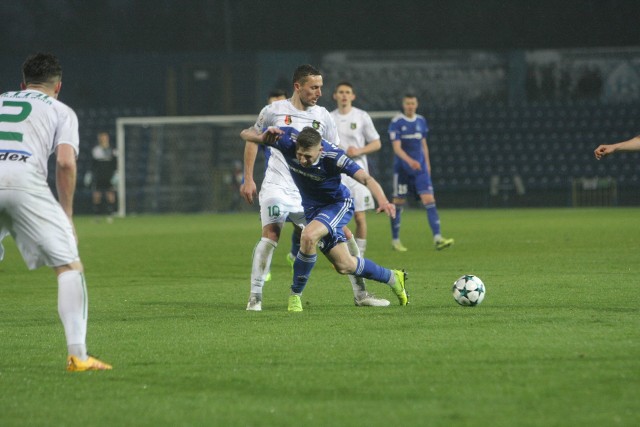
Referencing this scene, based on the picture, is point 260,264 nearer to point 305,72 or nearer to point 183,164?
point 305,72

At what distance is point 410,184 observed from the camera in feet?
54.5

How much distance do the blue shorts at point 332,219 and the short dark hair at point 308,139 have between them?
68 centimetres

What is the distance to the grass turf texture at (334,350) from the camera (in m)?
4.63

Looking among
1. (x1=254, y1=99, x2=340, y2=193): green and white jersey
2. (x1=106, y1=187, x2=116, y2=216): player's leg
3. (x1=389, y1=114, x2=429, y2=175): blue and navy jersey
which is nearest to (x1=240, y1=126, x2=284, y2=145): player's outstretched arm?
(x1=254, y1=99, x2=340, y2=193): green and white jersey

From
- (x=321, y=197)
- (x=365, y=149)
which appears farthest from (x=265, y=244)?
(x=365, y=149)

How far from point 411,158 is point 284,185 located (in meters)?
7.31

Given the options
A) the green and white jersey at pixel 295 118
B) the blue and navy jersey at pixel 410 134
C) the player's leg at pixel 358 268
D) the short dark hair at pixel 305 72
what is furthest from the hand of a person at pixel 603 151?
the blue and navy jersey at pixel 410 134

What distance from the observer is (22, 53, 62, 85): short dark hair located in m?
5.96

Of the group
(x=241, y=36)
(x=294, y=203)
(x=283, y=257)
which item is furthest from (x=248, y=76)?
(x=294, y=203)

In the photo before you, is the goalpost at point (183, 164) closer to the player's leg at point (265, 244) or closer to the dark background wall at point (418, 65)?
the dark background wall at point (418, 65)

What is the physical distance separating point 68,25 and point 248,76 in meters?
5.77

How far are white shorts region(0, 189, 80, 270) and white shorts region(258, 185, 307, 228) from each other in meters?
3.39

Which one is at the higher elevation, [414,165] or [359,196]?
[414,165]

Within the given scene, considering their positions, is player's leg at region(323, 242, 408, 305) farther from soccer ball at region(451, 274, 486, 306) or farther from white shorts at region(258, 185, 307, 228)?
white shorts at region(258, 185, 307, 228)
